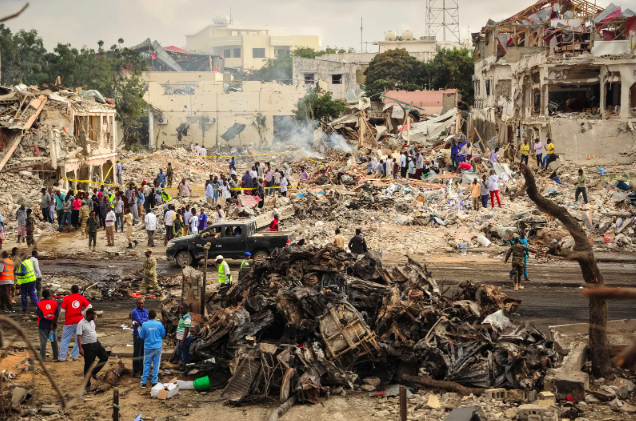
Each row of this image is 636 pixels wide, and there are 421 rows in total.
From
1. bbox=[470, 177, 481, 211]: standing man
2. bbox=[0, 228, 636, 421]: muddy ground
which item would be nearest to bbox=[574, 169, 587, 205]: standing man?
bbox=[470, 177, 481, 211]: standing man

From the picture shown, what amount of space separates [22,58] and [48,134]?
25.5 meters

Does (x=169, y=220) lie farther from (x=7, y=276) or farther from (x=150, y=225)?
(x=7, y=276)

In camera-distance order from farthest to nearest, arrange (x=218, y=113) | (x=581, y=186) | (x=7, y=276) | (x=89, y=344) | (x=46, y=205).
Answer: (x=218, y=113), (x=46, y=205), (x=581, y=186), (x=7, y=276), (x=89, y=344)

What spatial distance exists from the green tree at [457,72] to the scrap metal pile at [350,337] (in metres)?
46.7

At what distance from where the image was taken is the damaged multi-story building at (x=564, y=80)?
3228 centimetres

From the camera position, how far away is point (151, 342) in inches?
452

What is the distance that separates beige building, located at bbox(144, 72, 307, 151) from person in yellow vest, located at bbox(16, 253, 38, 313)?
38.4 metres

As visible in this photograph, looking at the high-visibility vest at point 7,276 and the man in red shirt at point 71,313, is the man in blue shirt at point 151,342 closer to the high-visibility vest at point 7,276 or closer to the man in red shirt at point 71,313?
the man in red shirt at point 71,313

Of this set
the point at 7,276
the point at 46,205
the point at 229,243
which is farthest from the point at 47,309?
the point at 46,205

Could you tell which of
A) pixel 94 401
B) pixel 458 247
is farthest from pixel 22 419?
pixel 458 247

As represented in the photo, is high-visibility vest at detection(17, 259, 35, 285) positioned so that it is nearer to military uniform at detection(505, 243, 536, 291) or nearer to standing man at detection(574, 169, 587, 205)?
military uniform at detection(505, 243, 536, 291)

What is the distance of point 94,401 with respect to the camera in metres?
11.1

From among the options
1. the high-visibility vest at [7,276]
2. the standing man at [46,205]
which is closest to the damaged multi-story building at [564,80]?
the standing man at [46,205]

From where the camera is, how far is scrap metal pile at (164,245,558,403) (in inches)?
433
